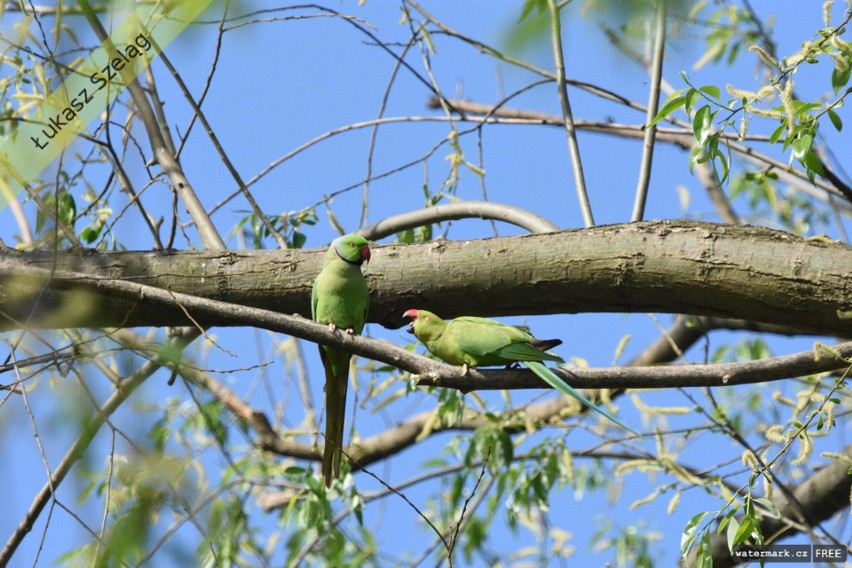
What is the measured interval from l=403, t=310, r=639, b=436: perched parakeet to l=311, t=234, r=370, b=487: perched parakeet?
234 mm

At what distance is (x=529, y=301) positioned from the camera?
3.30 m

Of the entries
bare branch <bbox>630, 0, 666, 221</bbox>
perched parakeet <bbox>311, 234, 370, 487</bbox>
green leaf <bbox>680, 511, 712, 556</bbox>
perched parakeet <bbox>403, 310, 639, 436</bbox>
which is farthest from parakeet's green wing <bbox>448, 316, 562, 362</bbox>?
bare branch <bbox>630, 0, 666, 221</bbox>

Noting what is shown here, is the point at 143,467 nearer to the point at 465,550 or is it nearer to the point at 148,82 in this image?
the point at 148,82

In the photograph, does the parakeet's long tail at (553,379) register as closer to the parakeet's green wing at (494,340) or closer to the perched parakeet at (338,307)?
the parakeet's green wing at (494,340)

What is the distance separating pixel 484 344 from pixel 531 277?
1.16 feet

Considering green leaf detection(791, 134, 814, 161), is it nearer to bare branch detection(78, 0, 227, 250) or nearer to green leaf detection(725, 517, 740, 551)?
green leaf detection(725, 517, 740, 551)

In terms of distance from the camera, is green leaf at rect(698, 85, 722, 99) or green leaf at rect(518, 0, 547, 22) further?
green leaf at rect(698, 85, 722, 99)

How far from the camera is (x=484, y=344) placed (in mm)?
3035

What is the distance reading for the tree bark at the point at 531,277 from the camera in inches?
119

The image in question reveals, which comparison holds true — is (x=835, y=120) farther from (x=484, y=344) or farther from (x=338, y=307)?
(x=338, y=307)

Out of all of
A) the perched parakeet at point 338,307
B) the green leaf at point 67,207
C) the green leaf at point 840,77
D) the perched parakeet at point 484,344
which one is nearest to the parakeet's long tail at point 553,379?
the perched parakeet at point 484,344

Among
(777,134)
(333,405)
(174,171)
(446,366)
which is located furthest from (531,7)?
(174,171)

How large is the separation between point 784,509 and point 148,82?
3.94 metres

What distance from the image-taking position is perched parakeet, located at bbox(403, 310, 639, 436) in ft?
9.46
